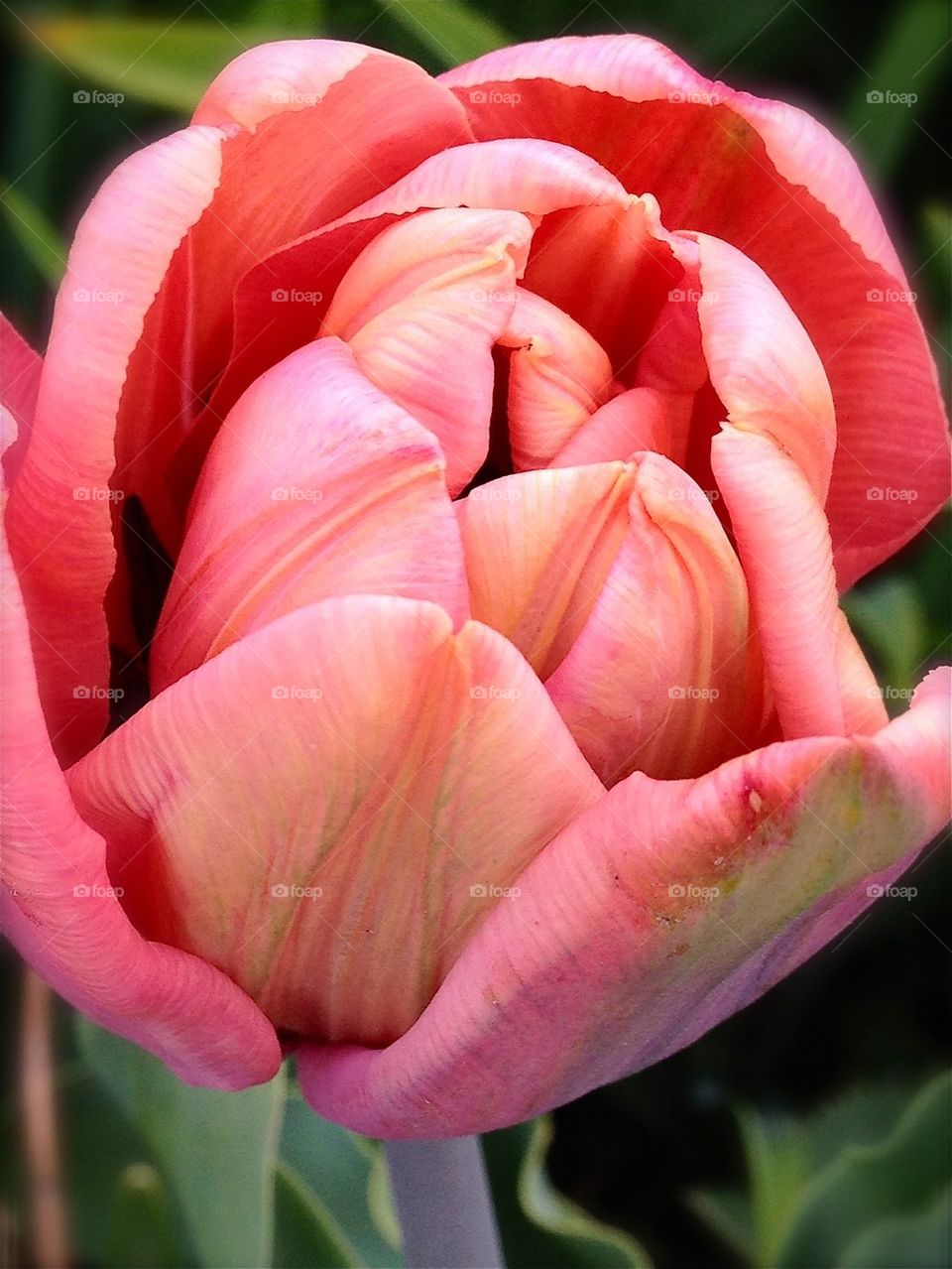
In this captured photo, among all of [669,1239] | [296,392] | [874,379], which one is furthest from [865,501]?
[669,1239]

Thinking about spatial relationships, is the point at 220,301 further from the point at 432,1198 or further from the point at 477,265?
the point at 432,1198

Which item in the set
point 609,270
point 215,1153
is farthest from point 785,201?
point 215,1153

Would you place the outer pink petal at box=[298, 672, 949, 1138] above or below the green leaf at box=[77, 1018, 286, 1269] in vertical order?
above

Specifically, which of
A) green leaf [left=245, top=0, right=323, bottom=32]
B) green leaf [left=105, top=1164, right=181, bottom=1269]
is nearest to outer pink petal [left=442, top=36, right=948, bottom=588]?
green leaf [left=245, top=0, right=323, bottom=32]

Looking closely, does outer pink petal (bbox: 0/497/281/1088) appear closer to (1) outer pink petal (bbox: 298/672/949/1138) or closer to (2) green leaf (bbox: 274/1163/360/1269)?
(1) outer pink petal (bbox: 298/672/949/1138)

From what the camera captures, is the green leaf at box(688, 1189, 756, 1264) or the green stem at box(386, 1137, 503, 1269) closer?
the green stem at box(386, 1137, 503, 1269)

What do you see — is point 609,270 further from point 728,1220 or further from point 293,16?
point 728,1220

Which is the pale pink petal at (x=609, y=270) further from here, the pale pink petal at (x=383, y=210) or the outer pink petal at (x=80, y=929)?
the outer pink petal at (x=80, y=929)

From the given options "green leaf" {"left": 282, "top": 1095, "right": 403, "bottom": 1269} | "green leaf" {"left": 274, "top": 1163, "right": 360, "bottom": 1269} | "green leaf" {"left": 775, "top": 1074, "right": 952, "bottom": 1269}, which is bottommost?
"green leaf" {"left": 282, "top": 1095, "right": 403, "bottom": 1269}
